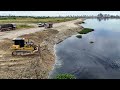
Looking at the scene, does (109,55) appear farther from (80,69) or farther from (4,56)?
(4,56)

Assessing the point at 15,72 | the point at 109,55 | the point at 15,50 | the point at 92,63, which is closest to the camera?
the point at 15,72

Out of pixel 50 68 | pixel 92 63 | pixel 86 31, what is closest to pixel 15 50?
pixel 50 68

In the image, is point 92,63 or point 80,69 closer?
point 80,69

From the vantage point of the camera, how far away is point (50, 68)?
29.2 metres

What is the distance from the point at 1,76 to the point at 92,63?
47.4 ft
